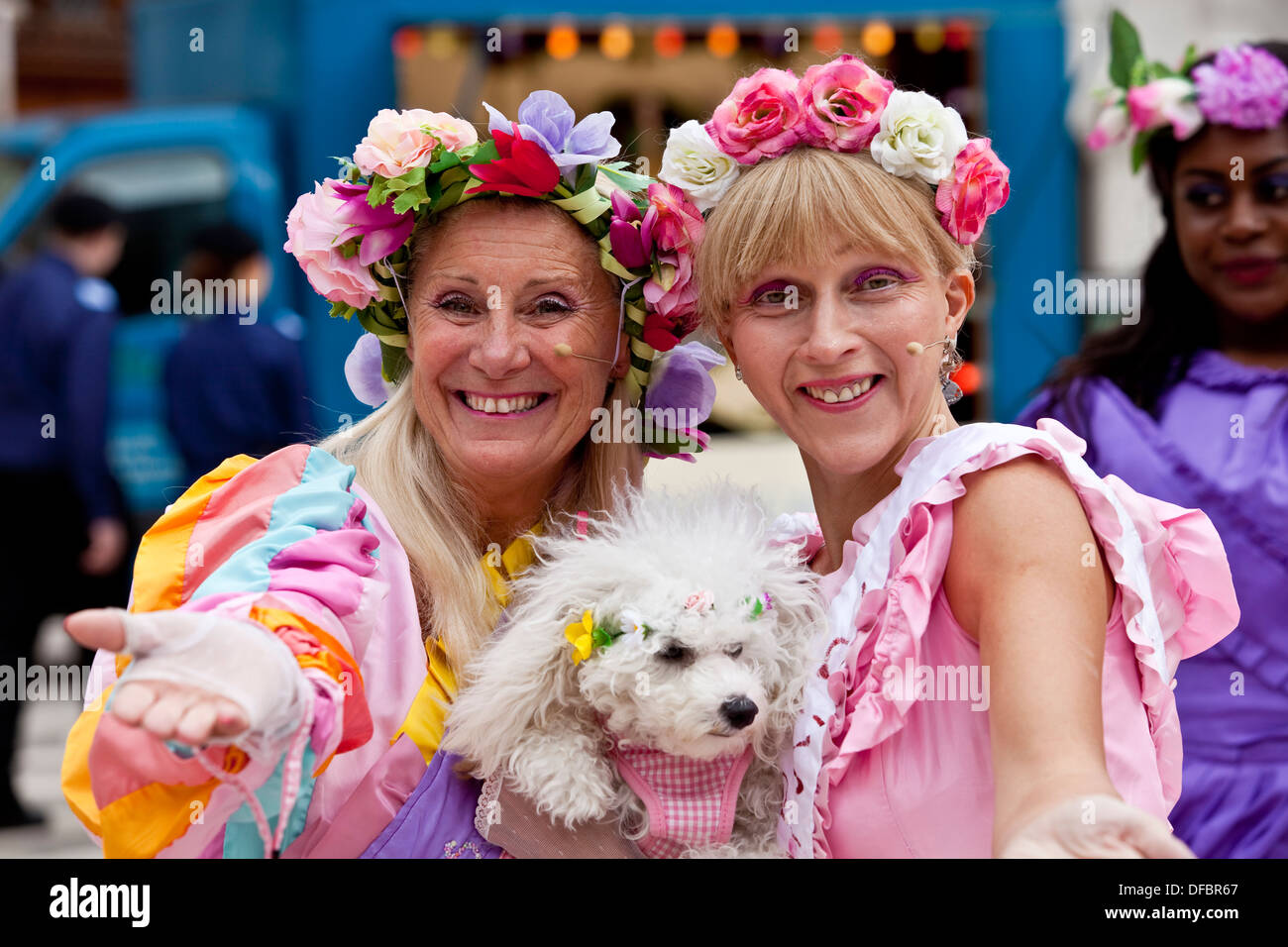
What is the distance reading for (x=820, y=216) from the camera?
76.2 inches

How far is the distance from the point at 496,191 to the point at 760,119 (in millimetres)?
508

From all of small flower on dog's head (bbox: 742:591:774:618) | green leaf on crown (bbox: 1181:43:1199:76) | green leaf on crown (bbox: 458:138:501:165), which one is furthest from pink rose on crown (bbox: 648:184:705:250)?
green leaf on crown (bbox: 1181:43:1199:76)

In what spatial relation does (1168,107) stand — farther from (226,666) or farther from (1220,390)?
(226,666)

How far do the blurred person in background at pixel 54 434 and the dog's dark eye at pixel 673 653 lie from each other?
448cm

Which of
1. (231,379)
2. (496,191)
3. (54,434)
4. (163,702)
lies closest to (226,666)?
(163,702)

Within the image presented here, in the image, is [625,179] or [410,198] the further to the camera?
[625,179]

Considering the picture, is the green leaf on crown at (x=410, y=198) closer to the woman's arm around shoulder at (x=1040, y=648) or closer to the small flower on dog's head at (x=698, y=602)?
the small flower on dog's head at (x=698, y=602)

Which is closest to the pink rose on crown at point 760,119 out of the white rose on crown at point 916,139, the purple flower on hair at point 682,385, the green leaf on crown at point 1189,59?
the white rose on crown at point 916,139

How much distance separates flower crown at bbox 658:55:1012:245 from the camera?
197cm

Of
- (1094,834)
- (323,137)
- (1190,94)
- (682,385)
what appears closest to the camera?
(1094,834)

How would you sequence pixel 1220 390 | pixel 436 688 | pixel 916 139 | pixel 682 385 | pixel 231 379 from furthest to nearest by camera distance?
pixel 231 379
pixel 1220 390
pixel 682 385
pixel 436 688
pixel 916 139

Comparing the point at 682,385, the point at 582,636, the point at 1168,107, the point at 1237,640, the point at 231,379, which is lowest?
the point at 1237,640
